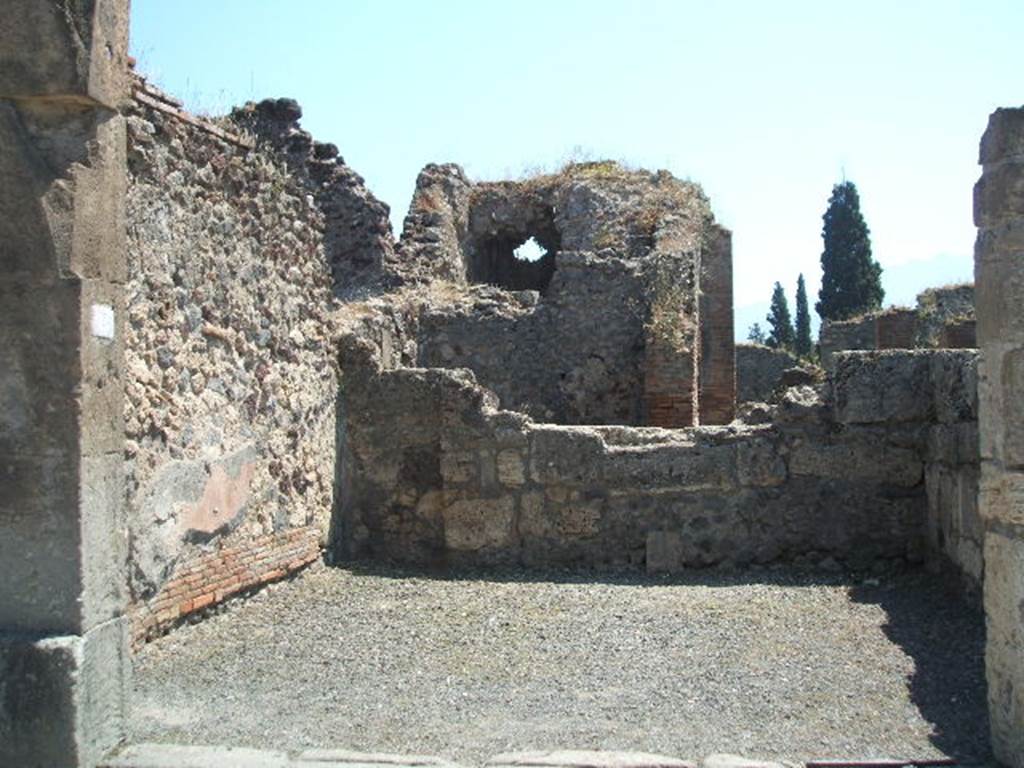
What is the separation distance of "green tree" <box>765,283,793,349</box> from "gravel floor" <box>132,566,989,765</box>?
105 feet

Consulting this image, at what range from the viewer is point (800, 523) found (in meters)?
8.06

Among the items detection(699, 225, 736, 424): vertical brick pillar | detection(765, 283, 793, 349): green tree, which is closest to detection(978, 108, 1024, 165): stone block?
detection(699, 225, 736, 424): vertical brick pillar

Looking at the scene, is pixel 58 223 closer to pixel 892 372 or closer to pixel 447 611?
pixel 447 611

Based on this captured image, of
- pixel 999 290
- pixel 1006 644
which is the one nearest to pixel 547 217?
pixel 999 290

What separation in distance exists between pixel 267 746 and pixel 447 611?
259 centimetres

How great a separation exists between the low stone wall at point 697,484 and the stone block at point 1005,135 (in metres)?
4.00

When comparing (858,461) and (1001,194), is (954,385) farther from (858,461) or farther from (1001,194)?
(1001,194)

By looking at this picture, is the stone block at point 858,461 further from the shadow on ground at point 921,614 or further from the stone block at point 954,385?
the shadow on ground at point 921,614

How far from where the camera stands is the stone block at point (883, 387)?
7.96 m

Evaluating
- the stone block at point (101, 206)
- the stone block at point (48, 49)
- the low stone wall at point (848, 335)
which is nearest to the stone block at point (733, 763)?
the stone block at point (101, 206)

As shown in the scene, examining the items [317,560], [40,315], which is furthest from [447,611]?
[40,315]

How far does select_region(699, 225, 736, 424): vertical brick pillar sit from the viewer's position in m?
16.9

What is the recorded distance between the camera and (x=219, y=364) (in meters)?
6.80

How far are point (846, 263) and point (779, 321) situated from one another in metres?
7.82
